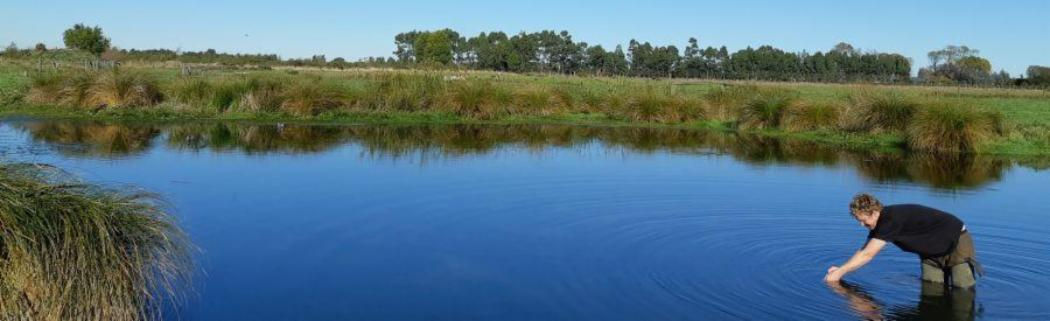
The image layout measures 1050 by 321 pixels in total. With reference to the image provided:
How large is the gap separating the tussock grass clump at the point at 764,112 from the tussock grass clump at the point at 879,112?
1.99 metres

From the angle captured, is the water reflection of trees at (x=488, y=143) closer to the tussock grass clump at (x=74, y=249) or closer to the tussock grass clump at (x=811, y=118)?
the tussock grass clump at (x=811, y=118)

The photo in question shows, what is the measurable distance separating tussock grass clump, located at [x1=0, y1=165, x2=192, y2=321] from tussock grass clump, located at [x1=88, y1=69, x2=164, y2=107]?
20879 millimetres

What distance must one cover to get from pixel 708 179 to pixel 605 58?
91.4 m

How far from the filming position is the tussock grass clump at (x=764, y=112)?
91.6 feet

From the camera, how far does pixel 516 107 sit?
29875 mm

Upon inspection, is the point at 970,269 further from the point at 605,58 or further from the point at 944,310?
the point at 605,58

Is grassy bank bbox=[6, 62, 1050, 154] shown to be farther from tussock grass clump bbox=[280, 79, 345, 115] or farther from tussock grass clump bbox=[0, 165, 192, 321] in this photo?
tussock grass clump bbox=[0, 165, 192, 321]

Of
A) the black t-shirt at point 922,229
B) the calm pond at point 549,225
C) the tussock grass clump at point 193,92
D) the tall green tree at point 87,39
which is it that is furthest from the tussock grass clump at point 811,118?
the tall green tree at point 87,39

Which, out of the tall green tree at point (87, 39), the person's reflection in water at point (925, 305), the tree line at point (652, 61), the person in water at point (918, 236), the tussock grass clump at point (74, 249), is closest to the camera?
the tussock grass clump at point (74, 249)

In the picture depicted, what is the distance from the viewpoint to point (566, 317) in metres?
7.77

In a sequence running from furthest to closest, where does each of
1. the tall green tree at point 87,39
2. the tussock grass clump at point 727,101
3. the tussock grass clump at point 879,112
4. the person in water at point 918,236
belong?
the tall green tree at point 87,39 < the tussock grass clump at point 727,101 < the tussock grass clump at point 879,112 < the person in water at point 918,236

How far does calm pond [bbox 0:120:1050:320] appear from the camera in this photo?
825 centimetres

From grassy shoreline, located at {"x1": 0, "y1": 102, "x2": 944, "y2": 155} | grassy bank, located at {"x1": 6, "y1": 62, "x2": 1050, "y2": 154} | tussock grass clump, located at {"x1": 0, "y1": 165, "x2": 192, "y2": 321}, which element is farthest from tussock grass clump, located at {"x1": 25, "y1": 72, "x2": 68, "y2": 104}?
tussock grass clump, located at {"x1": 0, "y1": 165, "x2": 192, "y2": 321}

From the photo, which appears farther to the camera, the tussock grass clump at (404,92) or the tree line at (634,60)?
the tree line at (634,60)
